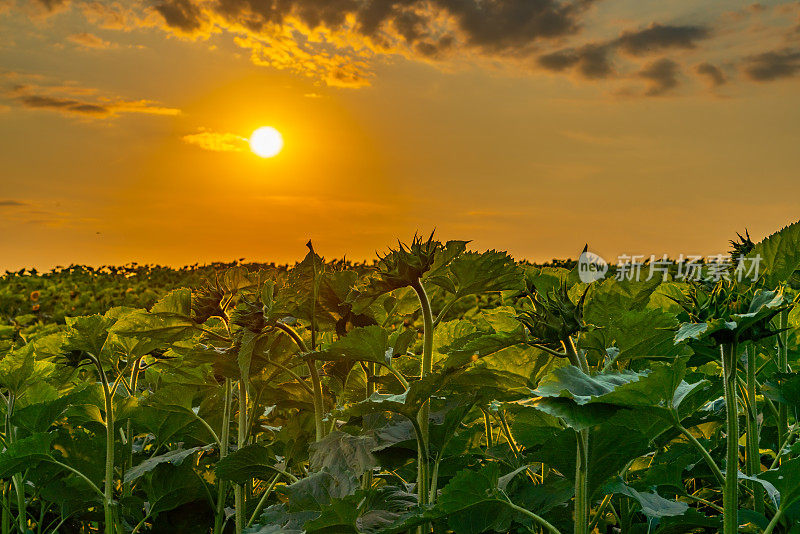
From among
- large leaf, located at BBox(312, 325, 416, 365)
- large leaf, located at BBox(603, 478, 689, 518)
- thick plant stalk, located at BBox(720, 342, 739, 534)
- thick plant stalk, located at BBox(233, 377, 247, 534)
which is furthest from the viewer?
thick plant stalk, located at BBox(233, 377, 247, 534)

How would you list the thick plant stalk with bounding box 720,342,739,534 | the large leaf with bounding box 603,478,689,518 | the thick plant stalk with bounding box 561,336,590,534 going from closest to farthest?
the thick plant stalk with bounding box 720,342,739,534
the thick plant stalk with bounding box 561,336,590,534
the large leaf with bounding box 603,478,689,518

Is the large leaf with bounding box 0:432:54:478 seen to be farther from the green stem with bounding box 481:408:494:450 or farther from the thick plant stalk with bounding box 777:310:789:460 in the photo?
the thick plant stalk with bounding box 777:310:789:460

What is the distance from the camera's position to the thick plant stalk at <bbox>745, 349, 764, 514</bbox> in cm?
185

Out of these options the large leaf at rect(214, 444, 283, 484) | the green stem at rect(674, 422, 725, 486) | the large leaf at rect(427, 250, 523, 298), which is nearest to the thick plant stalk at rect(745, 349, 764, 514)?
the green stem at rect(674, 422, 725, 486)

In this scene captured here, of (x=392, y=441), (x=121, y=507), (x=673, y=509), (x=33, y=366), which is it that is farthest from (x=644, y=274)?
(x=33, y=366)

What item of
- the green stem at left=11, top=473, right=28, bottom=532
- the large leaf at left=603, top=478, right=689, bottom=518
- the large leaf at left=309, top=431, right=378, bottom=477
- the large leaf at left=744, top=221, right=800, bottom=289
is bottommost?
the green stem at left=11, top=473, right=28, bottom=532

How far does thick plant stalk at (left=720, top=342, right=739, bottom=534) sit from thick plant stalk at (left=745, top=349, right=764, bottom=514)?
0.50m

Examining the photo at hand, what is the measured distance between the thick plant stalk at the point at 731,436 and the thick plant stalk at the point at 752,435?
0.50 meters

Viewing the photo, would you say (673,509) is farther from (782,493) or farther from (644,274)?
(644,274)

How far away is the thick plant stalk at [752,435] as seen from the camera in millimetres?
1851

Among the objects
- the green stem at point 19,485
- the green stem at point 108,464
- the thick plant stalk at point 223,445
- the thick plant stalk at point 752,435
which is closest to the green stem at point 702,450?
the thick plant stalk at point 752,435

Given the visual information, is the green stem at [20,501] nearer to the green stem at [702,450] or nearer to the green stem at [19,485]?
the green stem at [19,485]

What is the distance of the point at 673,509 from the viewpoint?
5.51ft

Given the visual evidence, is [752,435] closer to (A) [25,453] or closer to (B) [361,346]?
(B) [361,346]
